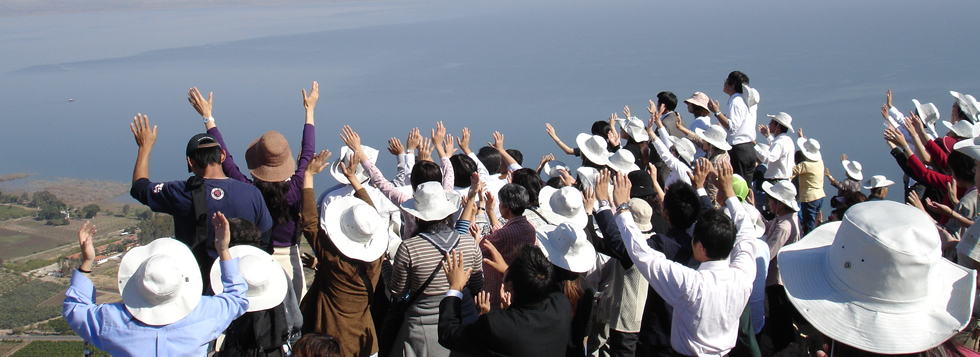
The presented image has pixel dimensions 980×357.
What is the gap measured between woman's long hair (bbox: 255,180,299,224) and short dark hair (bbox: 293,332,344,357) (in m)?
1.62

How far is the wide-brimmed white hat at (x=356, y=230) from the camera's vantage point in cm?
365

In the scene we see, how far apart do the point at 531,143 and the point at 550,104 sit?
1612 centimetres

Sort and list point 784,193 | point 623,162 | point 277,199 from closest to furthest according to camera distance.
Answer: point 277,199
point 784,193
point 623,162

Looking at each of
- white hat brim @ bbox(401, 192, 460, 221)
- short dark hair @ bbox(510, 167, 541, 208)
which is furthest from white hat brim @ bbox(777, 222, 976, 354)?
short dark hair @ bbox(510, 167, 541, 208)

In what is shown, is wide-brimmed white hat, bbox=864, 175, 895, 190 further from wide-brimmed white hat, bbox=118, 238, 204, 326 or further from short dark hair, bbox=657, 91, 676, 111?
wide-brimmed white hat, bbox=118, 238, 204, 326

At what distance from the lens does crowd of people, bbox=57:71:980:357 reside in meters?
2.35

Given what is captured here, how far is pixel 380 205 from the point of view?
484 centimetres

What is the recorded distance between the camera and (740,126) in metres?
7.67

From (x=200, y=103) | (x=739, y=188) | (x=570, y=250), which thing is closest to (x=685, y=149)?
(x=739, y=188)

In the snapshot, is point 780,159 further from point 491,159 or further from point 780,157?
point 491,159

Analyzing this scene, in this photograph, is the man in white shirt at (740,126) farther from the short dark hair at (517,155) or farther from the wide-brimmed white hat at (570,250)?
the wide-brimmed white hat at (570,250)

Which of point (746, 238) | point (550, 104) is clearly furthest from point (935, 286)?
point (550, 104)

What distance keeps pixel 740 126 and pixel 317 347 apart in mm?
6173

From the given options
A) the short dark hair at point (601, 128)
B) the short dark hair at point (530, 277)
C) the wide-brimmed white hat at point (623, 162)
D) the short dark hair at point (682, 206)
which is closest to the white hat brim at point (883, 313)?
the short dark hair at point (530, 277)
